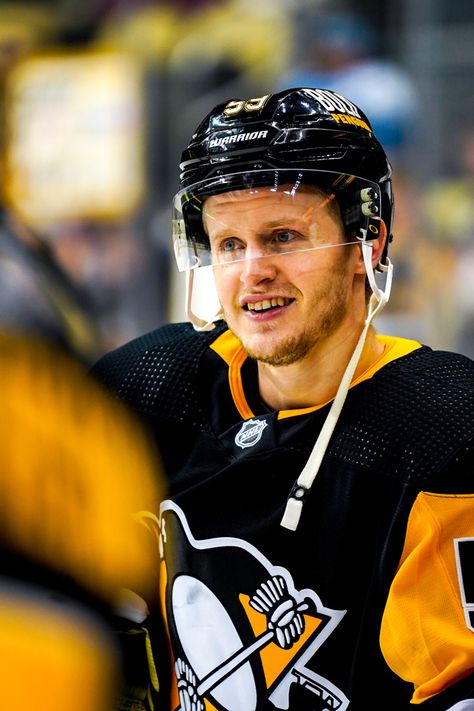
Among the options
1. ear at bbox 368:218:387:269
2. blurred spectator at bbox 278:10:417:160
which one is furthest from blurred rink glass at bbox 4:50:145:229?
ear at bbox 368:218:387:269

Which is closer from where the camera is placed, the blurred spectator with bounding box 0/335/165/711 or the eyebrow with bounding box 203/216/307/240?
the blurred spectator with bounding box 0/335/165/711

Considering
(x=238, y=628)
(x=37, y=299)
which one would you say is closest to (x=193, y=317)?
(x=37, y=299)

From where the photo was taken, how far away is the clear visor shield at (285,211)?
1925mm

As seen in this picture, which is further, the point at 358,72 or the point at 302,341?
the point at 358,72

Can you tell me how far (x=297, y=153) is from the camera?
1.90 meters

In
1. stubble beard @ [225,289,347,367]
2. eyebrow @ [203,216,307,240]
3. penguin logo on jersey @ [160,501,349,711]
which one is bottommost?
penguin logo on jersey @ [160,501,349,711]

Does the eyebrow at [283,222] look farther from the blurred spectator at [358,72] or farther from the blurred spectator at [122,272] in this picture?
the blurred spectator at [122,272]

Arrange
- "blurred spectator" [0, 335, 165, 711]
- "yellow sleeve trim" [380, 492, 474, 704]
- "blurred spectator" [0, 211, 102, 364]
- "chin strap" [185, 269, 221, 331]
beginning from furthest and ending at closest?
"chin strap" [185, 269, 221, 331], "yellow sleeve trim" [380, 492, 474, 704], "blurred spectator" [0, 211, 102, 364], "blurred spectator" [0, 335, 165, 711]

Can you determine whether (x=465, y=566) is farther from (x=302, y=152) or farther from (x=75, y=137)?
(x=75, y=137)

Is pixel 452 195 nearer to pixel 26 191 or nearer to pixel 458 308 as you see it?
pixel 458 308

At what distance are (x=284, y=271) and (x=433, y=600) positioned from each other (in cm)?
57

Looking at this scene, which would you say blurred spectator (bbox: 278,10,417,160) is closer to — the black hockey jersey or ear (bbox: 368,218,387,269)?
ear (bbox: 368,218,387,269)

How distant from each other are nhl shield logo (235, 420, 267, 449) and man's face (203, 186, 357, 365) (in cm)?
11

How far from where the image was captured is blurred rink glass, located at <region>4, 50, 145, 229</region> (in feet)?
23.3
